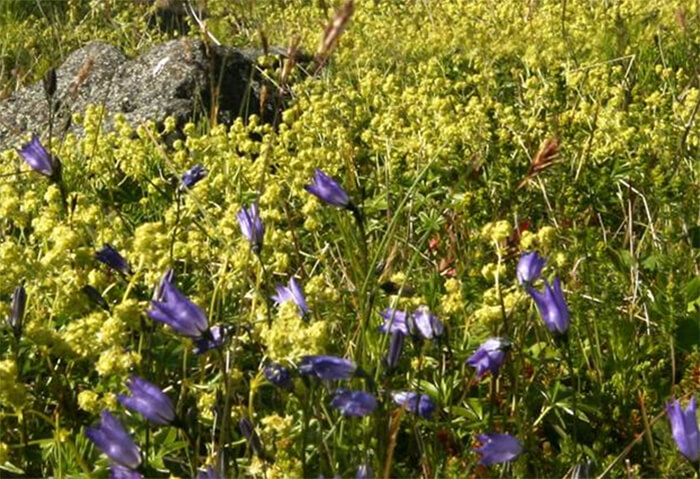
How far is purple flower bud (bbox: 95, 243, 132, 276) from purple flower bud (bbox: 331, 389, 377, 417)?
0.58 metres

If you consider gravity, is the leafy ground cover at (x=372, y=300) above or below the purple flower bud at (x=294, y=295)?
below

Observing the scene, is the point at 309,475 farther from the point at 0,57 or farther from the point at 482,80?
the point at 0,57

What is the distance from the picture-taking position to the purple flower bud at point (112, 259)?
1943 millimetres

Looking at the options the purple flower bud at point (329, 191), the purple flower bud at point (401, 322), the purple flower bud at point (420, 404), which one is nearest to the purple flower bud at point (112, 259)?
the purple flower bud at point (329, 191)

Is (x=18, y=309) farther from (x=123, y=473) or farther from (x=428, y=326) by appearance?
(x=428, y=326)

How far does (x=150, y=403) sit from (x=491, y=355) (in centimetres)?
52

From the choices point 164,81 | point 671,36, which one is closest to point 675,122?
point 671,36

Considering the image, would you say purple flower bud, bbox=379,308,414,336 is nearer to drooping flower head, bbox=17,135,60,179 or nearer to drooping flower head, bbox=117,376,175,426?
drooping flower head, bbox=117,376,175,426

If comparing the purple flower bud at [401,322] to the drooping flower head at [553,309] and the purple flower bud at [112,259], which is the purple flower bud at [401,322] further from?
the purple flower bud at [112,259]

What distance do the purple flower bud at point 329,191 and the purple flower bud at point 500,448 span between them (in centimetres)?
56

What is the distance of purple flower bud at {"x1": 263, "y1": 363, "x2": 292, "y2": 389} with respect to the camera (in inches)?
62.7

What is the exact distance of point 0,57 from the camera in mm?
5793

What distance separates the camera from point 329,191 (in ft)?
6.54

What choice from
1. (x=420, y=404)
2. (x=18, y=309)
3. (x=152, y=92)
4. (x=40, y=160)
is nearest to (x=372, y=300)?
(x=420, y=404)
